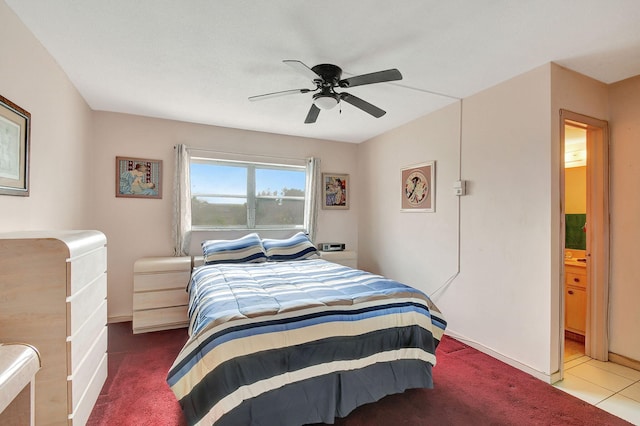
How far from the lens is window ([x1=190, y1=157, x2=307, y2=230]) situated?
3965 mm

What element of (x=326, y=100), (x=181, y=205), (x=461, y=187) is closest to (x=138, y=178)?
(x=181, y=205)

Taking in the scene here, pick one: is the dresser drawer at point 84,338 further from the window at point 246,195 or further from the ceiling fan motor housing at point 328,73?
the ceiling fan motor housing at point 328,73

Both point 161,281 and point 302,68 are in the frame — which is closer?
point 302,68

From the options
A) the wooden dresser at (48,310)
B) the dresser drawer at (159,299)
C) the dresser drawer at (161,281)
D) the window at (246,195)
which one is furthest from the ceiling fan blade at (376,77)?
the dresser drawer at (159,299)

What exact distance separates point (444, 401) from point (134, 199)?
3.77 metres

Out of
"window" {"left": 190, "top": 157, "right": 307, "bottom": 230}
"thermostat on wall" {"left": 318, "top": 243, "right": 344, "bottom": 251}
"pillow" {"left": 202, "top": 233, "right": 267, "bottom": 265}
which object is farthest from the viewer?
"thermostat on wall" {"left": 318, "top": 243, "right": 344, "bottom": 251}

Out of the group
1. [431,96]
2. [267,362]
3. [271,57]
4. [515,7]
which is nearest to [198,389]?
[267,362]

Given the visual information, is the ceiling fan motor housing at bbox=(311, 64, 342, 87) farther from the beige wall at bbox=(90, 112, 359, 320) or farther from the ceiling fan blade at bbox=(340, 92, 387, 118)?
the beige wall at bbox=(90, 112, 359, 320)

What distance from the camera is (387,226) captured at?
163 inches

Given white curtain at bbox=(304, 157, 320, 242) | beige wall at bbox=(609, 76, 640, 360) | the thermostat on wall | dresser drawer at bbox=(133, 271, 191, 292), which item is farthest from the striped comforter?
white curtain at bbox=(304, 157, 320, 242)

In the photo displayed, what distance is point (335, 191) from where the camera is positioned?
184 inches

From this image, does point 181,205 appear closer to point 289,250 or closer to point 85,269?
point 289,250

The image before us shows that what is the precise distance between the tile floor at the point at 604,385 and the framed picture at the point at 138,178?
442 centimetres

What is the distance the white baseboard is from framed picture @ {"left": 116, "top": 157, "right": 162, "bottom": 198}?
3798 millimetres
